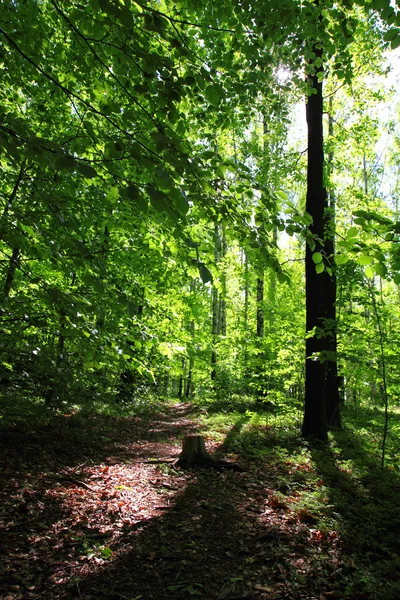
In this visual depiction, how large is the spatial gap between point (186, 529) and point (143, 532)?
47 cm

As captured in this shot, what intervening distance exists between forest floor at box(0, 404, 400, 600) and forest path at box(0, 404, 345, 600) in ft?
0.04

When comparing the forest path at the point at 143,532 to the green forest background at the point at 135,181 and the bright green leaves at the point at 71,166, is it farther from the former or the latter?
the bright green leaves at the point at 71,166

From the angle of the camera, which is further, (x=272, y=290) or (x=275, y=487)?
(x=272, y=290)

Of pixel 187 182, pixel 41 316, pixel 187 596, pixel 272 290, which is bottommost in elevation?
pixel 187 596

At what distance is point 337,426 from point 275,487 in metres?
4.28

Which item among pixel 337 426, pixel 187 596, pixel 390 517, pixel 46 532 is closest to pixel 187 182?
pixel 187 596

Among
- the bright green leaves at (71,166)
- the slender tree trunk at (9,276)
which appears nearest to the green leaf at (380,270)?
the bright green leaves at (71,166)

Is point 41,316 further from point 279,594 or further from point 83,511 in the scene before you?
point 279,594

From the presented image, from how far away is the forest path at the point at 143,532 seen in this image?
2.87 metres

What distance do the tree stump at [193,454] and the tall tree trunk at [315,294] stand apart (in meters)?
2.55

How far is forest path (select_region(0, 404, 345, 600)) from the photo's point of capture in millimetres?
2865

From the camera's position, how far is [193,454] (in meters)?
6.11

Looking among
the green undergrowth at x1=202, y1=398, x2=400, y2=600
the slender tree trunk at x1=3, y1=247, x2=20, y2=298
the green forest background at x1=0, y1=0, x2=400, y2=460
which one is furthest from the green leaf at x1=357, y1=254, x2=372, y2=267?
the slender tree trunk at x1=3, y1=247, x2=20, y2=298

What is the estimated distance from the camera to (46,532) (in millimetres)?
3512
